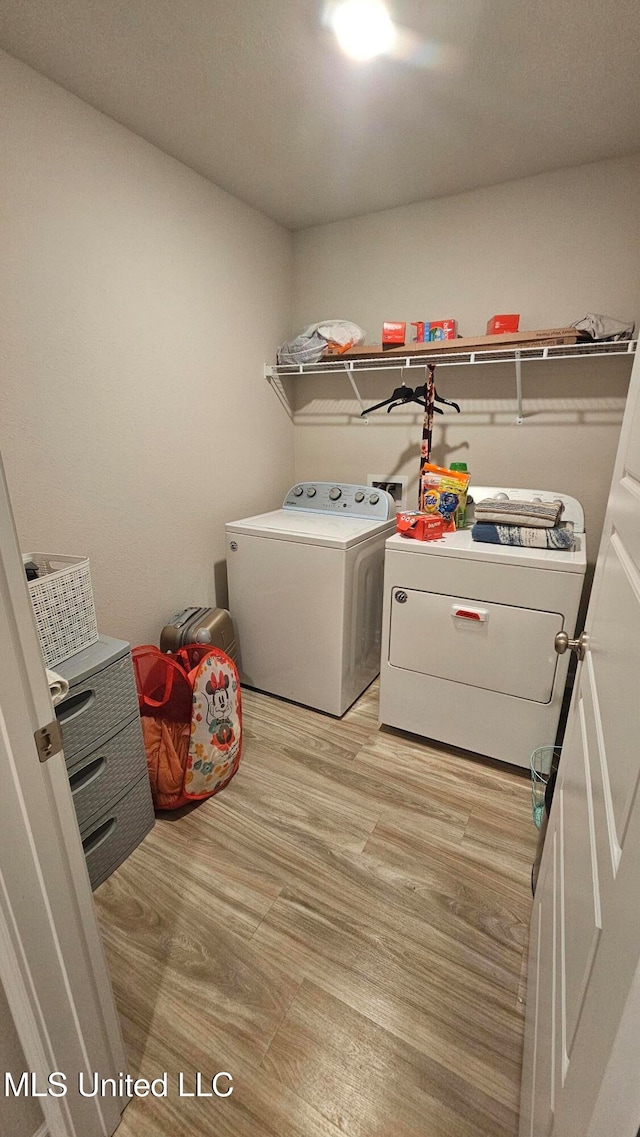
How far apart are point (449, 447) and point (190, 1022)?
224 centimetres

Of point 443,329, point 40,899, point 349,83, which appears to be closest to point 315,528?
point 443,329

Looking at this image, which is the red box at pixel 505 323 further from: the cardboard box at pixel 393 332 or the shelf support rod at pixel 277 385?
the shelf support rod at pixel 277 385

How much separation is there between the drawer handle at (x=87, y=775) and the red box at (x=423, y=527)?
50.5 inches

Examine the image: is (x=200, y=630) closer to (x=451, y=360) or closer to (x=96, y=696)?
(x=96, y=696)

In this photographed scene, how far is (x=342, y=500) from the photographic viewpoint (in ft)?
7.64

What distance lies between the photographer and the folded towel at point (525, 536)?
1601mm

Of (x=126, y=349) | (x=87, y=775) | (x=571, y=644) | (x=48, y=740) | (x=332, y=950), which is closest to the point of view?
(x=48, y=740)

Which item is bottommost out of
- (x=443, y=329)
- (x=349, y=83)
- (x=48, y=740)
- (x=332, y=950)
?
(x=332, y=950)

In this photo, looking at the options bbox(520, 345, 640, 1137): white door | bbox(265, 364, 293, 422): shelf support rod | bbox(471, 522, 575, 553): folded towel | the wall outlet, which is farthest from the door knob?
bbox(265, 364, 293, 422): shelf support rod

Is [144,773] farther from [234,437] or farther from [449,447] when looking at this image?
[449,447]

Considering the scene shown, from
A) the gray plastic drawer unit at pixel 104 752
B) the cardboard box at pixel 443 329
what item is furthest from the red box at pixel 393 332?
the gray plastic drawer unit at pixel 104 752

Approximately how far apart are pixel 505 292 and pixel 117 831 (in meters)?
2.53

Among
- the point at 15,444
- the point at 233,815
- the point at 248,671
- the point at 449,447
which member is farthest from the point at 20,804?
the point at 449,447

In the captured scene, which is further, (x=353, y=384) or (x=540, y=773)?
(x=353, y=384)
